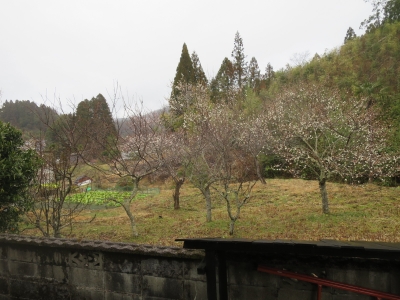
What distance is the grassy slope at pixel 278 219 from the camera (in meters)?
6.98

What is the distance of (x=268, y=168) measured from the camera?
17.8 meters

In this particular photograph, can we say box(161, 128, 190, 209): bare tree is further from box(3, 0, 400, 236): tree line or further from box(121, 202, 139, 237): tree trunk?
box(121, 202, 139, 237): tree trunk

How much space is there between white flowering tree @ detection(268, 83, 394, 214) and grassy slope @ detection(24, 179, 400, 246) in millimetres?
930

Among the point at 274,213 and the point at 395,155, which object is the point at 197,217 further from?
the point at 395,155

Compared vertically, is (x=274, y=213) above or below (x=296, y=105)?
below

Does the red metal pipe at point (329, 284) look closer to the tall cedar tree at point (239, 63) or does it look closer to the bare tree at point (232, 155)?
the bare tree at point (232, 155)

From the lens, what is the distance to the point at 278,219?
853 centimetres

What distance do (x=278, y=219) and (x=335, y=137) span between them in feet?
17.0

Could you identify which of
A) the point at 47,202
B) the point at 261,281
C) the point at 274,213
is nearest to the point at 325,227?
the point at 274,213

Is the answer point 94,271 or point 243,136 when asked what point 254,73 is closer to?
point 243,136

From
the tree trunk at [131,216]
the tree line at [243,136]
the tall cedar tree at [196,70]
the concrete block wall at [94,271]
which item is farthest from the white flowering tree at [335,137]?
the tall cedar tree at [196,70]

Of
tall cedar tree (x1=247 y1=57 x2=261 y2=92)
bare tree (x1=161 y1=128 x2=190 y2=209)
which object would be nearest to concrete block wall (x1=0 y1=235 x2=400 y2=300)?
bare tree (x1=161 y1=128 x2=190 y2=209)

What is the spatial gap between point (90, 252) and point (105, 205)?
422 inches

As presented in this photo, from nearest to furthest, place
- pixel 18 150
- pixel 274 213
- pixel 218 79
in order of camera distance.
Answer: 1. pixel 18 150
2. pixel 274 213
3. pixel 218 79
